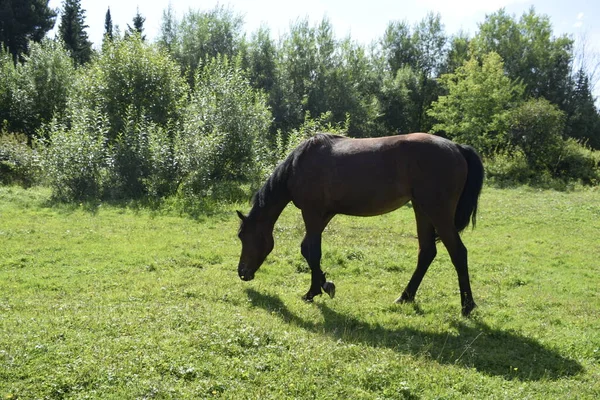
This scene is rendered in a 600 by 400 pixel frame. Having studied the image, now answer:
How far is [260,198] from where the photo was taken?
8211 mm

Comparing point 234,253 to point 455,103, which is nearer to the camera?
point 234,253

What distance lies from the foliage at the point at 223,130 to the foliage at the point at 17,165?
6.73 metres

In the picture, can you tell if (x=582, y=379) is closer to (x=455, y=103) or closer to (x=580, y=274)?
(x=580, y=274)

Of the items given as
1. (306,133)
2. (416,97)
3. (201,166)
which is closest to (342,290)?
(201,166)

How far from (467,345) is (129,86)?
17369 millimetres

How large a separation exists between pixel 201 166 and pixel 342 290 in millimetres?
10211

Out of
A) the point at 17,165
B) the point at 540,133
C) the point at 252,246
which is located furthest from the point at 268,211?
the point at 540,133

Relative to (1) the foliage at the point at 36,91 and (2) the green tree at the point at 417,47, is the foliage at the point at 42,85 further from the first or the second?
(2) the green tree at the point at 417,47

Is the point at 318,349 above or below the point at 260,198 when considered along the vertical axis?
below

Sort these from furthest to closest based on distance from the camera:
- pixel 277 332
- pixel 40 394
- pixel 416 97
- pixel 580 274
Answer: pixel 416 97, pixel 580 274, pixel 277 332, pixel 40 394

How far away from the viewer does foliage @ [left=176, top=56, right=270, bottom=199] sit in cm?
1736

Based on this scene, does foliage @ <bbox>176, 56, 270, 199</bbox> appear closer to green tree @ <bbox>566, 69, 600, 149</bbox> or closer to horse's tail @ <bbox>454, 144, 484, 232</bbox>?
horse's tail @ <bbox>454, 144, 484, 232</bbox>

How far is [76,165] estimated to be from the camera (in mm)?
16609

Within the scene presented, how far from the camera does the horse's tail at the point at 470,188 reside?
7199 millimetres
